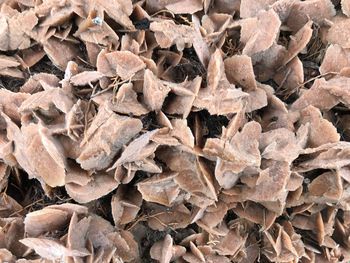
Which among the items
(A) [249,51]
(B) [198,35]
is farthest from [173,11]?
(A) [249,51]

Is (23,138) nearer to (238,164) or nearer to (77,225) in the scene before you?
(77,225)

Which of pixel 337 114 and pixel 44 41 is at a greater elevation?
pixel 44 41

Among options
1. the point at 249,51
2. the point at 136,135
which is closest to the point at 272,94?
the point at 249,51

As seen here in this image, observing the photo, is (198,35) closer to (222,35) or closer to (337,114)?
(222,35)

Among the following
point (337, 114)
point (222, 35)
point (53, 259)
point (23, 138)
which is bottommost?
point (53, 259)

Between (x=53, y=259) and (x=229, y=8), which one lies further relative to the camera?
(x=229, y=8)

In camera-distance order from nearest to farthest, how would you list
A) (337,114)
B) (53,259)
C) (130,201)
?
(53,259)
(130,201)
(337,114)

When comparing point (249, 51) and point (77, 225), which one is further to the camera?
point (249, 51)

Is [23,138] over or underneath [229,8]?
underneath

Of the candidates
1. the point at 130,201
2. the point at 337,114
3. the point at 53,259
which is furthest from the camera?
the point at 337,114
